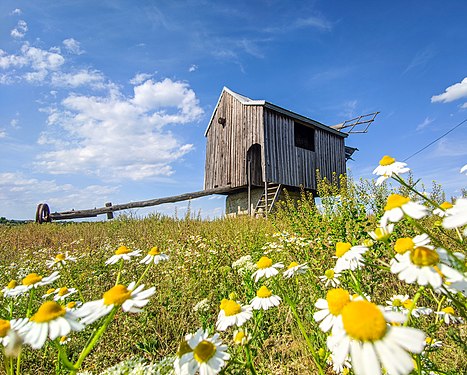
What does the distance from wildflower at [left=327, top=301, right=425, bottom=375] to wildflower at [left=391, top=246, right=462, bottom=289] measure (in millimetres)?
160

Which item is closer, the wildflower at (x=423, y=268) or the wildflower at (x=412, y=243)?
the wildflower at (x=423, y=268)

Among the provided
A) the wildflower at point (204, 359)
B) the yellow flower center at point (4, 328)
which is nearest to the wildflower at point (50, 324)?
the yellow flower center at point (4, 328)

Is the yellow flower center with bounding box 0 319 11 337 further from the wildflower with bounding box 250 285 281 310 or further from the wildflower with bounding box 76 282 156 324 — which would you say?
the wildflower with bounding box 250 285 281 310

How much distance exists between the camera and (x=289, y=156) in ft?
49.1

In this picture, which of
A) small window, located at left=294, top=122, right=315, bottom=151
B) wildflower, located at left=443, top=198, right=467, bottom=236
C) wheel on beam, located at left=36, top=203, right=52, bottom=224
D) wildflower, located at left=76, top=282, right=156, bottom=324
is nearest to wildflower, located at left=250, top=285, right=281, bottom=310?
wildflower, located at left=76, top=282, right=156, bottom=324

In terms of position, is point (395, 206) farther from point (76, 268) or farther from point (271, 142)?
point (271, 142)

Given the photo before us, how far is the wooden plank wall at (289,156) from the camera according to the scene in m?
14.2

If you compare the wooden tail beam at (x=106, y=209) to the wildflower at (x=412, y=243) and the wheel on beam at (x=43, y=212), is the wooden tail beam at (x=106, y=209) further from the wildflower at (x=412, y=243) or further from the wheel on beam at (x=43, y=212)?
the wildflower at (x=412, y=243)

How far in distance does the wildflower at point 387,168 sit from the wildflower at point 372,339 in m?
0.85

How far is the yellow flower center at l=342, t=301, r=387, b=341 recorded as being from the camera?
65cm

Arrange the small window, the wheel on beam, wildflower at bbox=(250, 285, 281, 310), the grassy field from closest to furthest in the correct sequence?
wildflower at bbox=(250, 285, 281, 310) < the grassy field < the wheel on beam < the small window

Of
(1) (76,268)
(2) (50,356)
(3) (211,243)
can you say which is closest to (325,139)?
(3) (211,243)

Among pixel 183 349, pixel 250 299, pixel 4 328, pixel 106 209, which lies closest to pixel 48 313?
pixel 4 328

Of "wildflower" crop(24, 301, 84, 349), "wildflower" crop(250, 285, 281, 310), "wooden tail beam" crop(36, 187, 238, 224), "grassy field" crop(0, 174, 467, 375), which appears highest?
"wooden tail beam" crop(36, 187, 238, 224)
